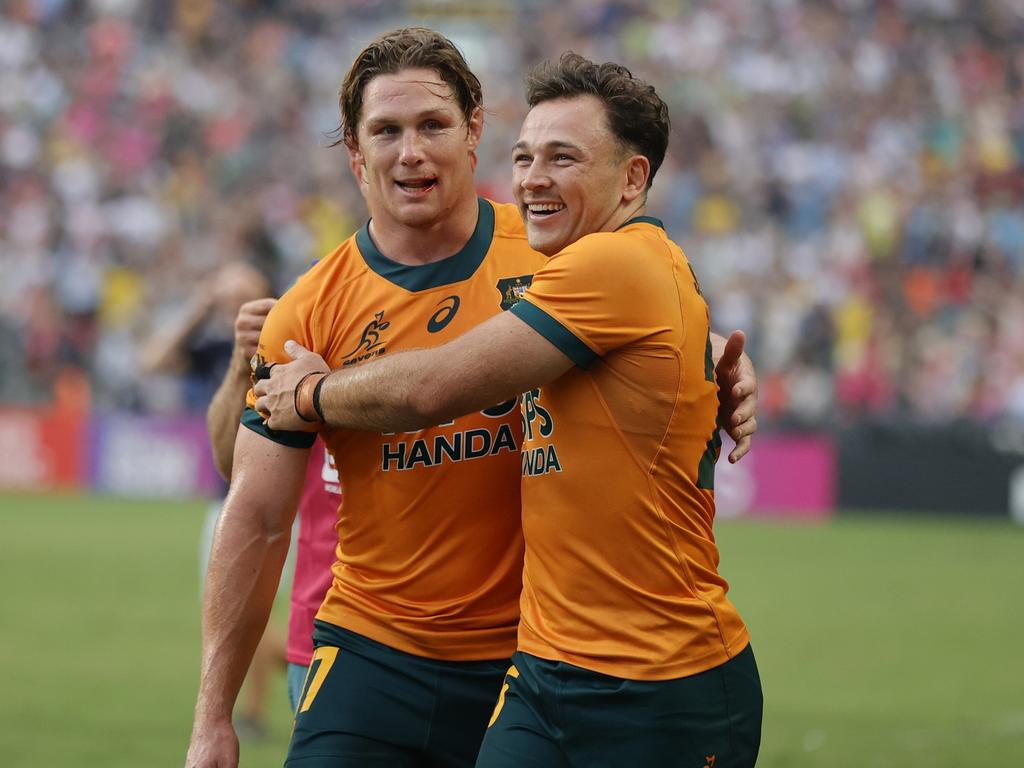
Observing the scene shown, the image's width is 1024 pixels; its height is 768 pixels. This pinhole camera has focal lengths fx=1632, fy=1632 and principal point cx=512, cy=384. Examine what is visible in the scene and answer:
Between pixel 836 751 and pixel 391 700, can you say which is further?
pixel 836 751

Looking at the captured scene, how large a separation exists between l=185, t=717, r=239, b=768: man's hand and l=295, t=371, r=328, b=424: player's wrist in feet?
2.69

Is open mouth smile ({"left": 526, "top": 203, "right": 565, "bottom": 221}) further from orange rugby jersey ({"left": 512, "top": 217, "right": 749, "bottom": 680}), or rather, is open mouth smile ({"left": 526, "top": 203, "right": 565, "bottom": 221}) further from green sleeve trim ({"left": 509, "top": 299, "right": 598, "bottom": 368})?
green sleeve trim ({"left": 509, "top": 299, "right": 598, "bottom": 368})

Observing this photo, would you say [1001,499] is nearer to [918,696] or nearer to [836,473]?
[836,473]

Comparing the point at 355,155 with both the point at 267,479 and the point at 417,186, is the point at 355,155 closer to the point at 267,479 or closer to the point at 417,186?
the point at 417,186

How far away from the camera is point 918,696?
10039 millimetres

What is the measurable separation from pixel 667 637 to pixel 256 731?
5301 millimetres

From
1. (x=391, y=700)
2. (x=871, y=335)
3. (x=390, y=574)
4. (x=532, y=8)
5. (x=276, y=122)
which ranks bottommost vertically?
(x=391, y=700)

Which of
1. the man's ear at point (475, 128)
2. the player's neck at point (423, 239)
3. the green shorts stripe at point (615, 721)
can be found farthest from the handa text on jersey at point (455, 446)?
the man's ear at point (475, 128)

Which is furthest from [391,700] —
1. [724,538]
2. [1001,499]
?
[1001,499]

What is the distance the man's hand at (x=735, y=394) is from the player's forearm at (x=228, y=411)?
1535 millimetres

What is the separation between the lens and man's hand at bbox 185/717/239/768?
4109 millimetres

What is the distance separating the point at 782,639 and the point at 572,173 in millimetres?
8578

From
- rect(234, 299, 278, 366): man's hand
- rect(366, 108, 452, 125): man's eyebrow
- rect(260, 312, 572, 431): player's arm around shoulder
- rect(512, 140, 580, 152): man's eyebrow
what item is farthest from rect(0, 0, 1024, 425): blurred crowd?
rect(260, 312, 572, 431): player's arm around shoulder

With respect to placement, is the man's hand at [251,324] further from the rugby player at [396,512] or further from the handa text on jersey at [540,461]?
the handa text on jersey at [540,461]
